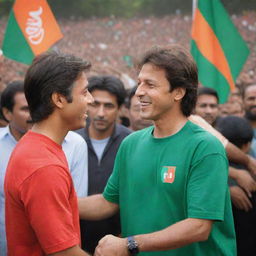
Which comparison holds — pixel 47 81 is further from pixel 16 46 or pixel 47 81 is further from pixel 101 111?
pixel 16 46

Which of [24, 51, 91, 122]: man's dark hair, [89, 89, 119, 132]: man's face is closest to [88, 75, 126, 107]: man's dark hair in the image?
[89, 89, 119, 132]: man's face

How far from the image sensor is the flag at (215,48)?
5.99 metres

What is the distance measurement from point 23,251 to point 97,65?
8573 mm

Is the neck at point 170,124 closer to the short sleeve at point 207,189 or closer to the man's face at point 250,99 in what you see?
the short sleeve at point 207,189

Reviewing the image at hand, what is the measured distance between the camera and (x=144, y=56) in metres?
2.85

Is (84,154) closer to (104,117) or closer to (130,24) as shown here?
(104,117)

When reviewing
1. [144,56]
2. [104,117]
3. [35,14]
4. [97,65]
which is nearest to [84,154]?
[104,117]

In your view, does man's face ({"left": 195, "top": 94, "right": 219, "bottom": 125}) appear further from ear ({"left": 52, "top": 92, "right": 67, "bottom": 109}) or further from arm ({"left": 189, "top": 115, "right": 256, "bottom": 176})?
ear ({"left": 52, "top": 92, "right": 67, "bottom": 109})

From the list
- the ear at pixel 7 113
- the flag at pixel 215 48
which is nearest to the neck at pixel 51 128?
the ear at pixel 7 113

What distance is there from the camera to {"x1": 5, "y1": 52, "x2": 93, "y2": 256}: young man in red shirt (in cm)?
218

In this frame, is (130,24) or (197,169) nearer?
(197,169)

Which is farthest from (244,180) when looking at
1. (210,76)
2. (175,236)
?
(210,76)

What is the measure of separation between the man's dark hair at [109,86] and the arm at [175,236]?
2525mm

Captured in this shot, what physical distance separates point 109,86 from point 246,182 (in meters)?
1.80
